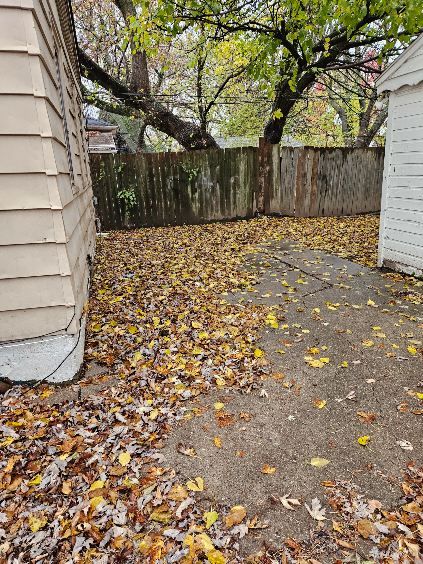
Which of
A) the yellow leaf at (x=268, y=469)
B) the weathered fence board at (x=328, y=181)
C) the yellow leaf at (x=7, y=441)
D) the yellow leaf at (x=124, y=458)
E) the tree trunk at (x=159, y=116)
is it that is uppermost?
the tree trunk at (x=159, y=116)

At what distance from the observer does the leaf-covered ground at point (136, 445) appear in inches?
75.4

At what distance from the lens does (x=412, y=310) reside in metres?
4.62

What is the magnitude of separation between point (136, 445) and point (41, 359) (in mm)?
1268

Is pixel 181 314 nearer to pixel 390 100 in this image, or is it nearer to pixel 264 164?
pixel 390 100

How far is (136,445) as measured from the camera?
260cm

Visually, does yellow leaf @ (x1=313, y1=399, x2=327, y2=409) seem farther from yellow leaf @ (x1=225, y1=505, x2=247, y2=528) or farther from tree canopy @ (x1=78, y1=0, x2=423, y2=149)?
tree canopy @ (x1=78, y1=0, x2=423, y2=149)

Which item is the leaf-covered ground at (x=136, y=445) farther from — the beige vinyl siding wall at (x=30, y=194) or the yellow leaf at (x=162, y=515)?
the beige vinyl siding wall at (x=30, y=194)

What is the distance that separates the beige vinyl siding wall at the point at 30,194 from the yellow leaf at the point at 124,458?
129 cm

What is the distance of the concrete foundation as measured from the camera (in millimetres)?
3121

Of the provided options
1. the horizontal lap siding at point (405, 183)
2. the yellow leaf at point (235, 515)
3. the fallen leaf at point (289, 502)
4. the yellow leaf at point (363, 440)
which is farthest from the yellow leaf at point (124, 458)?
the horizontal lap siding at point (405, 183)

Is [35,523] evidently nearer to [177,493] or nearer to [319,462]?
[177,493]

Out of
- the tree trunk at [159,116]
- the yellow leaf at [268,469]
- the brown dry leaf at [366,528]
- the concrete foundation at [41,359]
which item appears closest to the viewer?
the brown dry leaf at [366,528]

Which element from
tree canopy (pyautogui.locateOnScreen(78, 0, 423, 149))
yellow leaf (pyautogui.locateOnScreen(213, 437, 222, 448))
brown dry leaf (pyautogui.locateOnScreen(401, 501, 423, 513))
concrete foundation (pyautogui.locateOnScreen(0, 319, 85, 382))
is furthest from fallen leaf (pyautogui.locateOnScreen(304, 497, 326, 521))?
tree canopy (pyautogui.locateOnScreen(78, 0, 423, 149))

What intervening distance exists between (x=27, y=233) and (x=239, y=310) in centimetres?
279
